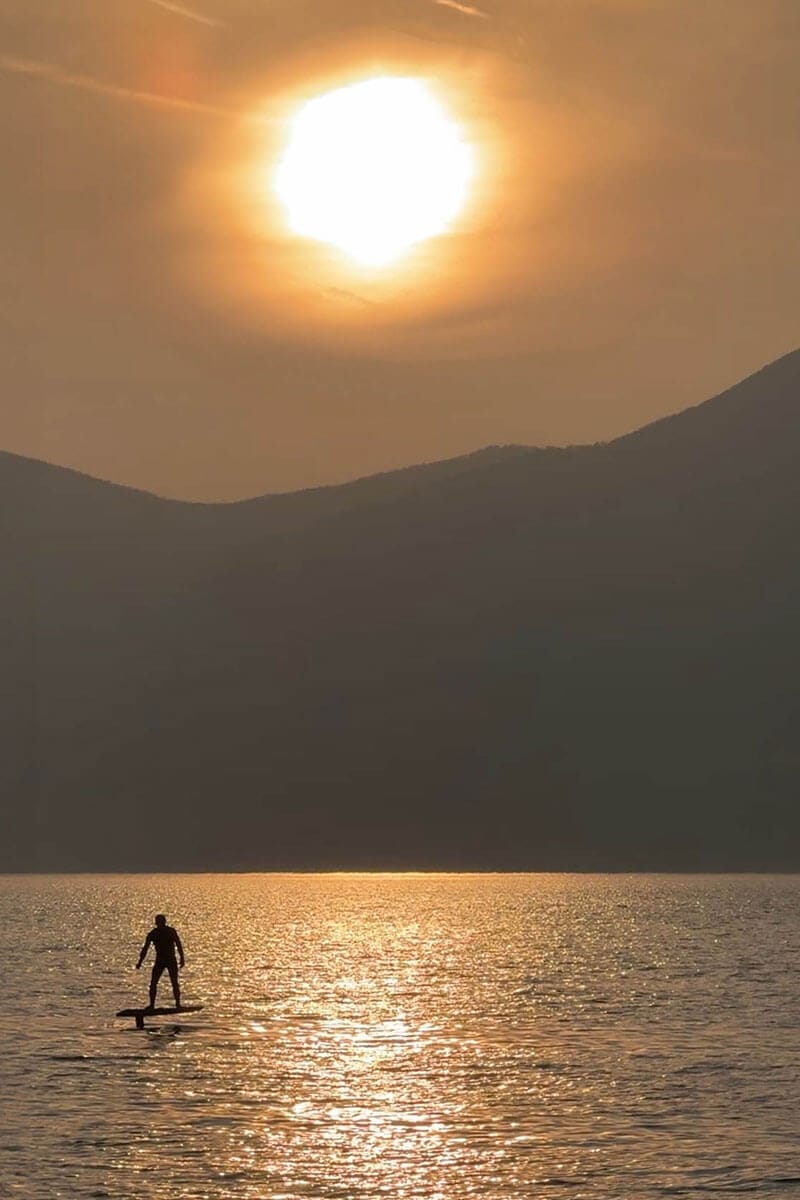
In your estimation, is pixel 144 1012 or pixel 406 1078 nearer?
pixel 406 1078

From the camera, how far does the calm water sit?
107ft

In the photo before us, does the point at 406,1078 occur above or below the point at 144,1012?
below

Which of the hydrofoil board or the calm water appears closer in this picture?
the calm water

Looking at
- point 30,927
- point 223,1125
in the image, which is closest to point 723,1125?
point 223,1125

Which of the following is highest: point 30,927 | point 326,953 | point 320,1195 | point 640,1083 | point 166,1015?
point 30,927

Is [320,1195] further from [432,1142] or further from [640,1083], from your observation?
[640,1083]

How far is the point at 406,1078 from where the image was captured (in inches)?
1718

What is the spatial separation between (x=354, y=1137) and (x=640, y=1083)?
32.3ft

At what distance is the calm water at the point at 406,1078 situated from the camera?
107 feet

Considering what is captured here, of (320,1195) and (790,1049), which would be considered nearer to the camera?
(320,1195)

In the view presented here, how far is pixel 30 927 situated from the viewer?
132 metres

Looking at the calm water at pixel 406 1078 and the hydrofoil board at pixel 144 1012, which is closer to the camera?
the calm water at pixel 406 1078

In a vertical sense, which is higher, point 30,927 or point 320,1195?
point 30,927

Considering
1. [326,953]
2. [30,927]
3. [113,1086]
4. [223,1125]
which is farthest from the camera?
[30,927]
